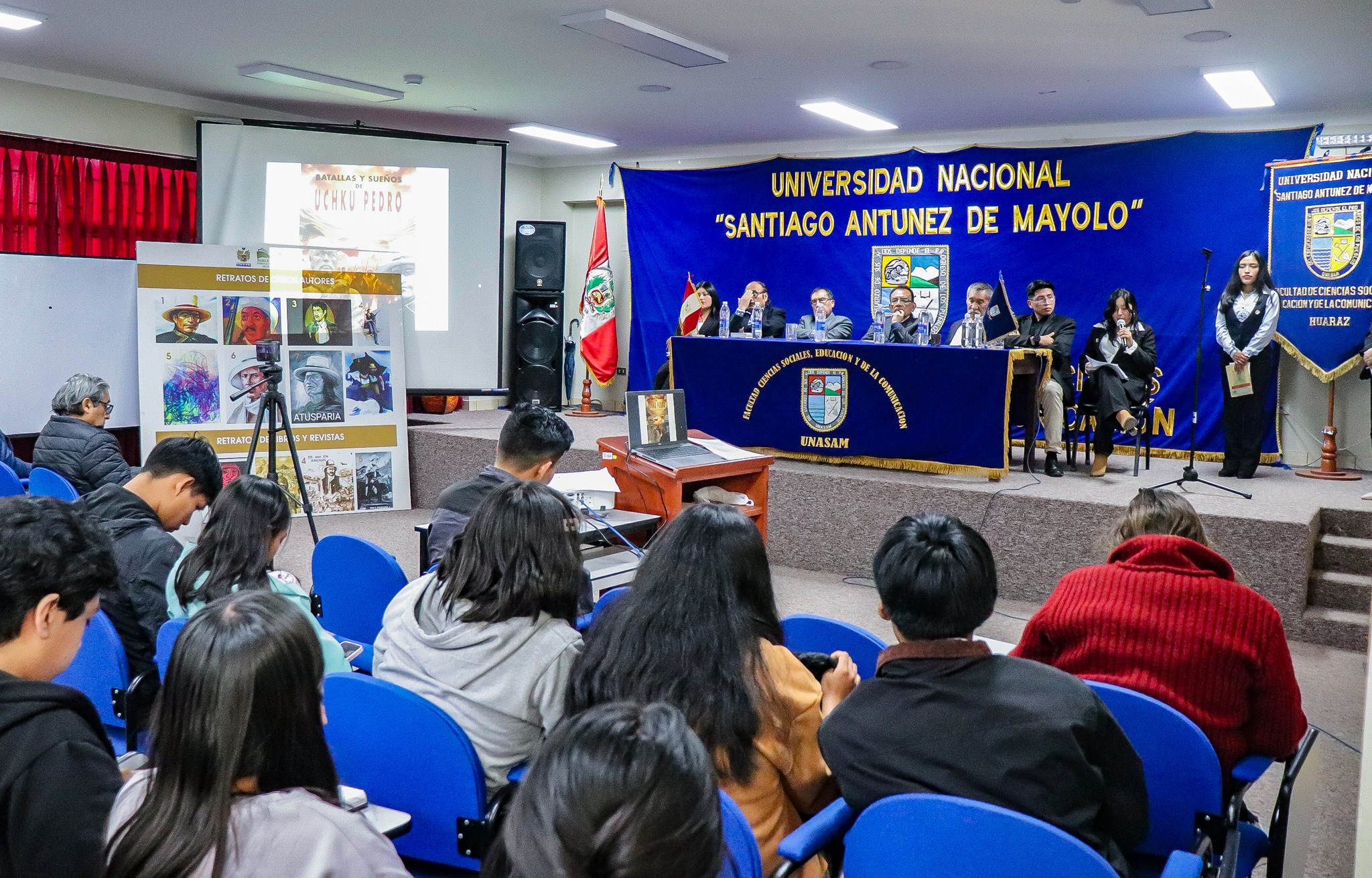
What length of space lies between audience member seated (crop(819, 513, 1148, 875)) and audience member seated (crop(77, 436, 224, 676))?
1.66 meters

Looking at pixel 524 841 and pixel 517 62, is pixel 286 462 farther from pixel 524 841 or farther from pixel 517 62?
pixel 524 841

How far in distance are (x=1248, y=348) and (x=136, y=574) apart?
564cm

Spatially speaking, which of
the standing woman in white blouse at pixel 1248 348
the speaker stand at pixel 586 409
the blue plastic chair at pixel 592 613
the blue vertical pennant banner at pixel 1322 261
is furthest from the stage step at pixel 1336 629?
the speaker stand at pixel 586 409

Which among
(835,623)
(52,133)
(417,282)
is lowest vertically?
(835,623)

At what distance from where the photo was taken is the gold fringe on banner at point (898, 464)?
520cm

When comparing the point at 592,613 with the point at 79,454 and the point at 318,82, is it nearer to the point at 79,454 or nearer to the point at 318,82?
the point at 79,454

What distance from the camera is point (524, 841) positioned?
29.9 inches

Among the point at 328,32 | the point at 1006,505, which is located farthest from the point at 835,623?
the point at 328,32

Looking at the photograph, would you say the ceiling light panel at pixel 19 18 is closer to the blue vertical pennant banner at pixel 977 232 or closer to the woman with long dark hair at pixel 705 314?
the blue vertical pennant banner at pixel 977 232

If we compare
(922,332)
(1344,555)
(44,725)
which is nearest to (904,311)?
(922,332)

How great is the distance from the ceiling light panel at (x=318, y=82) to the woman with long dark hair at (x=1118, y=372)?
476 centimetres

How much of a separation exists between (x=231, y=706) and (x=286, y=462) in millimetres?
5541

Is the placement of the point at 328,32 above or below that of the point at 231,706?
above

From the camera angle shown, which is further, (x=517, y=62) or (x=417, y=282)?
(x=417, y=282)
